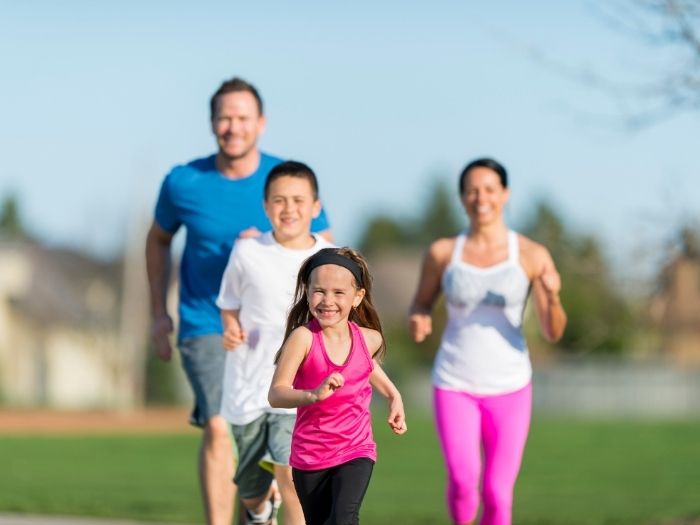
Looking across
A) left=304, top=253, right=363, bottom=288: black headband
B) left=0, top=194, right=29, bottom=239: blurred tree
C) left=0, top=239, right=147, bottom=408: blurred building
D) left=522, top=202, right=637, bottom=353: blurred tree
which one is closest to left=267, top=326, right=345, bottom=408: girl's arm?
left=304, top=253, right=363, bottom=288: black headband

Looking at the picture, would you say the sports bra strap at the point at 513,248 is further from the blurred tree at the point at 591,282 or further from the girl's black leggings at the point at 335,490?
the blurred tree at the point at 591,282

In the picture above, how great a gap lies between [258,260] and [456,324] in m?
1.42

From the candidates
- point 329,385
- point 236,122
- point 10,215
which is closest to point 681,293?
point 236,122

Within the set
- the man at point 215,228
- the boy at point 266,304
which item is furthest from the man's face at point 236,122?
the boy at point 266,304

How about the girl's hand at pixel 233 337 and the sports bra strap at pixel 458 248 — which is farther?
the sports bra strap at pixel 458 248

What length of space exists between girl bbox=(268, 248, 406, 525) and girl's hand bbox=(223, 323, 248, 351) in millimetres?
978

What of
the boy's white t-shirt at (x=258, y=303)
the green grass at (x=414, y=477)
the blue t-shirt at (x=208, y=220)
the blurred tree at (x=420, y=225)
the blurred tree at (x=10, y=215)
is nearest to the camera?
the boy's white t-shirt at (x=258, y=303)

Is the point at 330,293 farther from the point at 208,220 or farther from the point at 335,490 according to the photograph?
the point at 208,220

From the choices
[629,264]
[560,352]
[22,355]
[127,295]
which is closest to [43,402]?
[22,355]

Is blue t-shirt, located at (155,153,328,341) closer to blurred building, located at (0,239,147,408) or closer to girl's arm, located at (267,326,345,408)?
girl's arm, located at (267,326,345,408)

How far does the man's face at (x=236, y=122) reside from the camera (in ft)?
24.5

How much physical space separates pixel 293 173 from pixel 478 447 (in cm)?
200

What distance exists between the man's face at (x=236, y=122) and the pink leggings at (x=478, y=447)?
1.72 meters

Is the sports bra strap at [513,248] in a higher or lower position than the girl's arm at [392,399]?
higher
